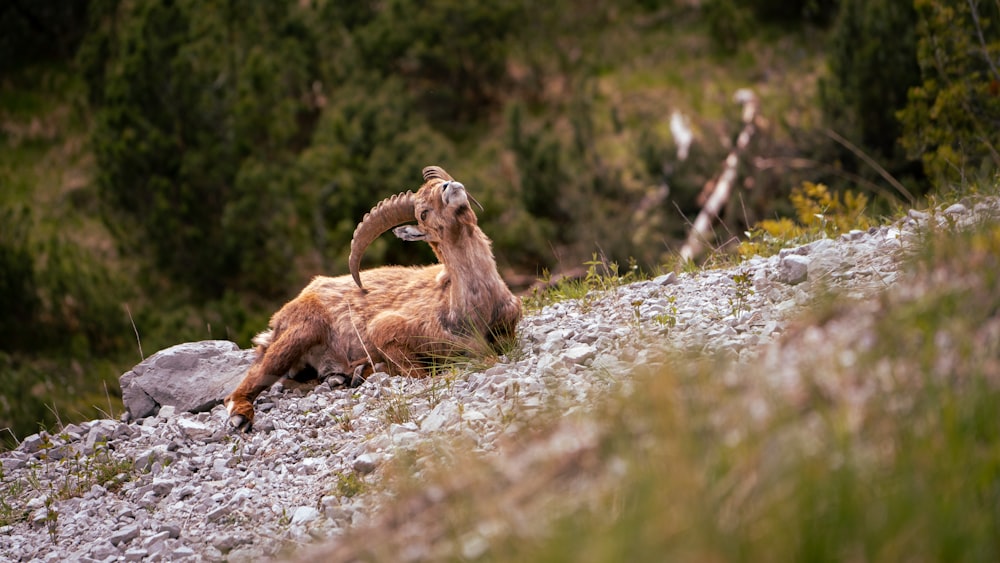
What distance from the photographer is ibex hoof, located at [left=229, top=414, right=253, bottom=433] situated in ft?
23.1

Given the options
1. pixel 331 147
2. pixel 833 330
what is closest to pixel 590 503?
pixel 833 330

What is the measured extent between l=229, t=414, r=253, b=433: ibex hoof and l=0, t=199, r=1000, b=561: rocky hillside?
0.29 feet

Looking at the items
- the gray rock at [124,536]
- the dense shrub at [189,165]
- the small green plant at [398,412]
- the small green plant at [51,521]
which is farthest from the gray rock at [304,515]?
the dense shrub at [189,165]

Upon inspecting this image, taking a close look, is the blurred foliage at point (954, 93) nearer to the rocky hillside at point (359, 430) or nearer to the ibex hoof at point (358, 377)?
the rocky hillside at point (359, 430)

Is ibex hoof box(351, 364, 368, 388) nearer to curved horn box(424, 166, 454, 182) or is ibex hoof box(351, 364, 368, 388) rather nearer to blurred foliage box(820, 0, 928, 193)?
curved horn box(424, 166, 454, 182)

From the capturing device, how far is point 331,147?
20.4 meters

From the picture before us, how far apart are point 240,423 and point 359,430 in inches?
49.0

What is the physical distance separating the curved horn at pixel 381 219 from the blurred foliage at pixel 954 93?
7.35 m

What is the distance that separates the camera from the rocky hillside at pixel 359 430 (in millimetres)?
5105

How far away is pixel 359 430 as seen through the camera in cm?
633

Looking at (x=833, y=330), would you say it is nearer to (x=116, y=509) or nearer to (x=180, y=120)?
(x=116, y=509)

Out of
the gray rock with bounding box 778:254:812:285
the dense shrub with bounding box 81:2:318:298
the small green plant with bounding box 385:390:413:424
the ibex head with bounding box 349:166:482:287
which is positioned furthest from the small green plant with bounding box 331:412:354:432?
the dense shrub with bounding box 81:2:318:298

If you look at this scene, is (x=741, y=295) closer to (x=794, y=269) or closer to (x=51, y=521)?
(x=794, y=269)

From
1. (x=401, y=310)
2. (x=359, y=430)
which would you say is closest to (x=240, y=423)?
(x=359, y=430)
